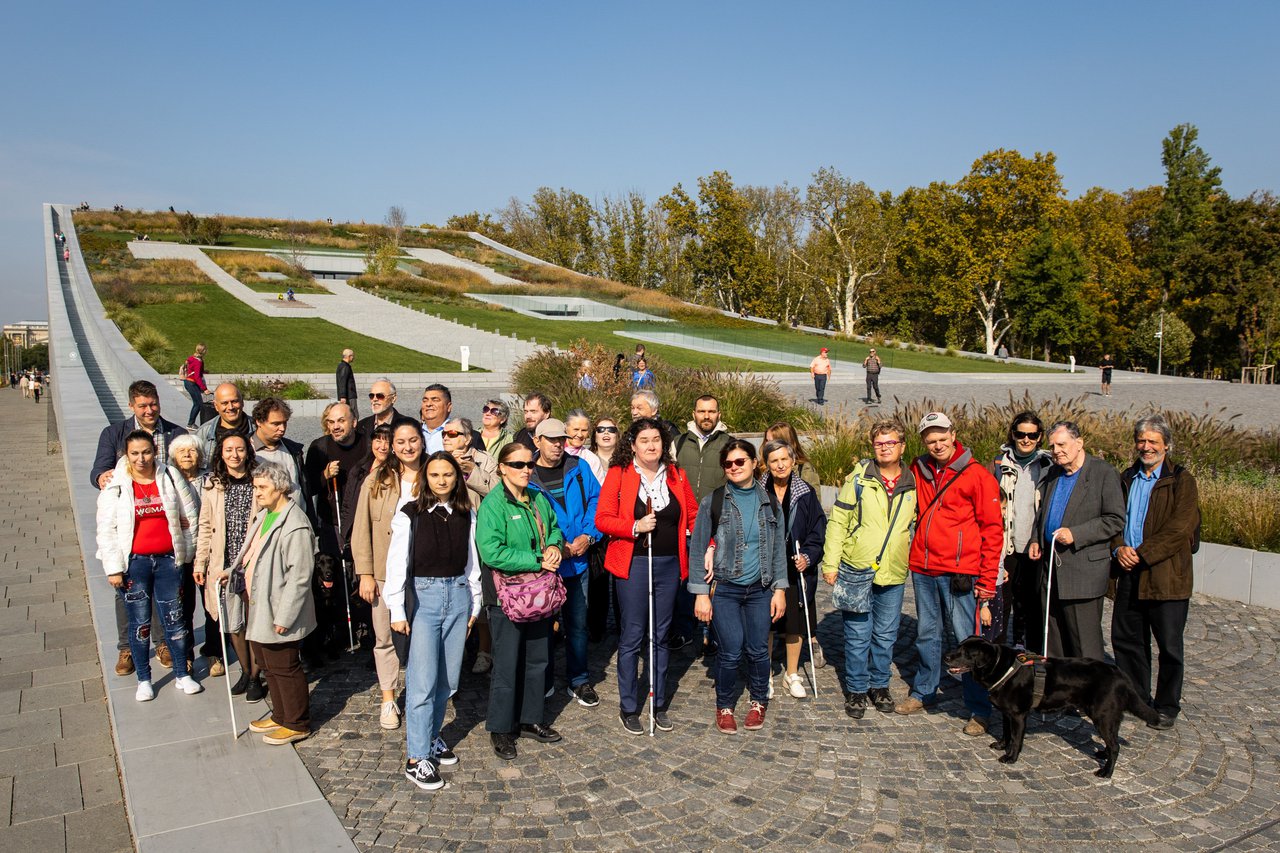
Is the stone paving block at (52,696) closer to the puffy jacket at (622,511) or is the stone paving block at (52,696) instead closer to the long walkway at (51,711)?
the long walkway at (51,711)

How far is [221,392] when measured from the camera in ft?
19.6

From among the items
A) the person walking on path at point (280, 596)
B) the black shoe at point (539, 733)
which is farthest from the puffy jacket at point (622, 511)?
the person walking on path at point (280, 596)

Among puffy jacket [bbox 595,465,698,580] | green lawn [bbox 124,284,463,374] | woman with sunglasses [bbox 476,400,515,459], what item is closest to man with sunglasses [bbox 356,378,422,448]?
woman with sunglasses [bbox 476,400,515,459]

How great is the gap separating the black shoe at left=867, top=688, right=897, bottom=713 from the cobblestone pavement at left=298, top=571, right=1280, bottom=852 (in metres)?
0.15

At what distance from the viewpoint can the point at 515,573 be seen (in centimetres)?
467

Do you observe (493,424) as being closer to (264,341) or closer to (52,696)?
(52,696)

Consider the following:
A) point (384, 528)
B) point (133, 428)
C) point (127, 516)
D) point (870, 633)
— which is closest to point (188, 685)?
point (127, 516)

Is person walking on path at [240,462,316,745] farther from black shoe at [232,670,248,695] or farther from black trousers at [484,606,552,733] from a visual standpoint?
black trousers at [484,606,552,733]

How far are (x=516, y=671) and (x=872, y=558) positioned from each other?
2240mm

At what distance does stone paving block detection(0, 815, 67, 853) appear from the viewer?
3.87 metres

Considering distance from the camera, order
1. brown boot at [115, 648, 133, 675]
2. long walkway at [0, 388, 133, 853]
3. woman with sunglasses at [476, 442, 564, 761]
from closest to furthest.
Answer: long walkway at [0, 388, 133, 853]
woman with sunglasses at [476, 442, 564, 761]
brown boot at [115, 648, 133, 675]

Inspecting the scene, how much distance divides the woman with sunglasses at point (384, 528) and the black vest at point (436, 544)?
1.53 feet

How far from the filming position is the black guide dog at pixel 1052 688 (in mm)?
4484

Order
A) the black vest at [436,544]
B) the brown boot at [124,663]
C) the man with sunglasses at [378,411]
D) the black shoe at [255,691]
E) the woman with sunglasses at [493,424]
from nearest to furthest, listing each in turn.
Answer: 1. the black vest at [436,544]
2. the black shoe at [255,691]
3. the brown boot at [124,663]
4. the man with sunglasses at [378,411]
5. the woman with sunglasses at [493,424]
